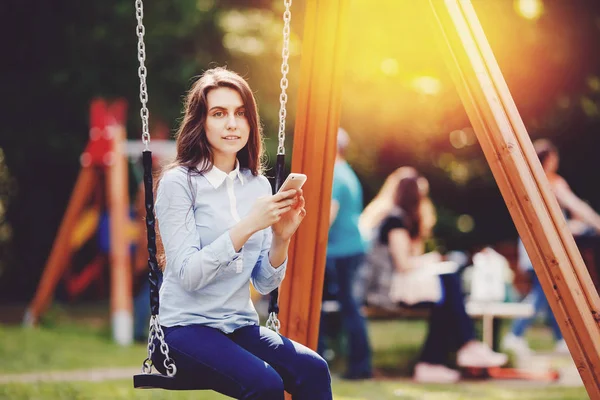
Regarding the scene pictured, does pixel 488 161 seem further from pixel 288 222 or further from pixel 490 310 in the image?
pixel 490 310

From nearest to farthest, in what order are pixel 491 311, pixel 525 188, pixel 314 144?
pixel 525 188 < pixel 314 144 < pixel 491 311

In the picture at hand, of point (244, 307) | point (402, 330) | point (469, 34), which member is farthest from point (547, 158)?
point (244, 307)

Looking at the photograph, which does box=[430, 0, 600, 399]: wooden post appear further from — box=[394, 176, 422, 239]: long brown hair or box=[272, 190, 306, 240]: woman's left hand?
box=[394, 176, 422, 239]: long brown hair

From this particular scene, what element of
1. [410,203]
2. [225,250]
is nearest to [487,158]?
[225,250]

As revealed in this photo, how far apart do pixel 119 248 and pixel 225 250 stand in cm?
668

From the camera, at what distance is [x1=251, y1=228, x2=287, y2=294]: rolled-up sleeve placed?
344 cm

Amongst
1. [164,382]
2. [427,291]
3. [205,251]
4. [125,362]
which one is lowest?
[125,362]

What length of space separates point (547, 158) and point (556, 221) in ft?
14.7

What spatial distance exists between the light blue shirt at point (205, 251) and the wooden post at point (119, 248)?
619 cm

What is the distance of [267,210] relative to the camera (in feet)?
10.3

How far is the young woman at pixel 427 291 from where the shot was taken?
749cm

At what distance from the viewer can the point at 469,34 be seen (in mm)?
3742

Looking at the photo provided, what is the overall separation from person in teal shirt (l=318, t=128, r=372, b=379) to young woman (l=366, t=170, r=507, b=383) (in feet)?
1.07

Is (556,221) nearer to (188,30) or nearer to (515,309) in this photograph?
(515,309)
